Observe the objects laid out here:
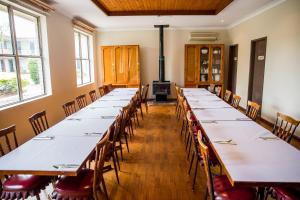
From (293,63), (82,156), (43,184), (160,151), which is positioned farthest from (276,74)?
(43,184)

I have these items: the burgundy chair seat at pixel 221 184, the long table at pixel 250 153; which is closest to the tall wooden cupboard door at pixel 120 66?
the long table at pixel 250 153

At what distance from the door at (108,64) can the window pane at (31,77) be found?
3170 millimetres

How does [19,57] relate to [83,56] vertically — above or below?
below

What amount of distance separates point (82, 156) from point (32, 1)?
11.1 ft

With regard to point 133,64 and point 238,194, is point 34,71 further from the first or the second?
point 238,194

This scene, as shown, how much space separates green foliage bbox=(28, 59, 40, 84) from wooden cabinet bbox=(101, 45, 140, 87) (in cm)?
327

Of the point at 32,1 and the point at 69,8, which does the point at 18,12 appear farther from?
the point at 69,8

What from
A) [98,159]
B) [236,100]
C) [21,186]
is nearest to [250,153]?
[98,159]

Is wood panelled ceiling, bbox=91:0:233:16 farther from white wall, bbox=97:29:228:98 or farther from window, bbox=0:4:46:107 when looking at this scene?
white wall, bbox=97:29:228:98

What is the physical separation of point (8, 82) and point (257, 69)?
18.2 feet

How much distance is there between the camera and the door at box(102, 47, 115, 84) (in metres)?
7.55

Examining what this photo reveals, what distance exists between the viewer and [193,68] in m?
7.67

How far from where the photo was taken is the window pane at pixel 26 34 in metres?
3.86

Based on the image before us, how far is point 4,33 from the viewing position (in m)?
3.48
